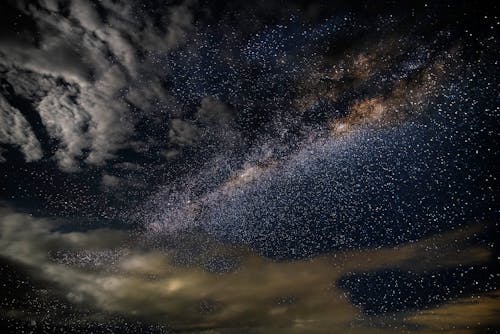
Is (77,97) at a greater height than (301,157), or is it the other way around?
(77,97)

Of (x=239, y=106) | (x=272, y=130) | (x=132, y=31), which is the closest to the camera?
(x=132, y=31)

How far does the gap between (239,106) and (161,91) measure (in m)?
2.44

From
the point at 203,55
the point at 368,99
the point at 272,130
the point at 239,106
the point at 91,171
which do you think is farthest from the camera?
the point at 91,171

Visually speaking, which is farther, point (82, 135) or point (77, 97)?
point (82, 135)

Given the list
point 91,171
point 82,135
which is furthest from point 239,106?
point 91,171

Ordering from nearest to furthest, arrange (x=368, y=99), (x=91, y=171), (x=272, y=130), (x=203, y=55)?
(x=203, y=55) → (x=368, y=99) → (x=272, y=130) → (x=91, y=171)

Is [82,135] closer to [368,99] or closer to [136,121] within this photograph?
[136,121]

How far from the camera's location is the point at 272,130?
10.6m

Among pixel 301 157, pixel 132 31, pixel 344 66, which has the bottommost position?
pixel 301 157

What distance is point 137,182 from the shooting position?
42.6 ft

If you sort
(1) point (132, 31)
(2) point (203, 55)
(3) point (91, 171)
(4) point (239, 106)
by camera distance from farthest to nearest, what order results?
(3) point (91, 171)
(4) point (239, 106)
(2) point (203, 55)
(1) point (132, 31)

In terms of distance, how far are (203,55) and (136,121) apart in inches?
146

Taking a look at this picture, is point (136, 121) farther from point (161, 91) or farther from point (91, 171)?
point (91, 171)

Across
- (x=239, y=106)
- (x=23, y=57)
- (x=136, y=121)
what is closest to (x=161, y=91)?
(x=136, y=121)
